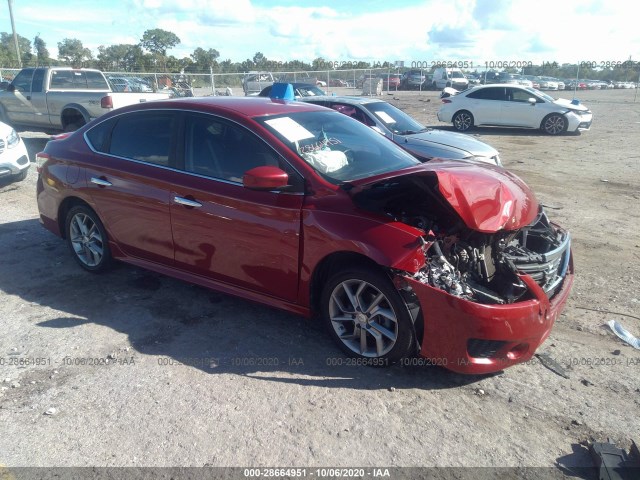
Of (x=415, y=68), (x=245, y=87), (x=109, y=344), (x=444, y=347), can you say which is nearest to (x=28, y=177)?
(x=109, y=344)

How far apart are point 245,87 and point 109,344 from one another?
25.3m

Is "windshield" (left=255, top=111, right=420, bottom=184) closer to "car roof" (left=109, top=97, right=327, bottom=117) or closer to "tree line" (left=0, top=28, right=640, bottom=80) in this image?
"car roof" (left=109, top=97, right=327, bottom=117)

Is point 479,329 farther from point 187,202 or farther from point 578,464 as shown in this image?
point 187,202

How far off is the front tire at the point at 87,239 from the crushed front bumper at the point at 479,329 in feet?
10.8

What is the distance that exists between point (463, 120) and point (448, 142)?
9.93 meters

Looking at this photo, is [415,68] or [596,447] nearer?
[596,447]

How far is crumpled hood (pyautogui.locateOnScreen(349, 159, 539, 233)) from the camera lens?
342 cm

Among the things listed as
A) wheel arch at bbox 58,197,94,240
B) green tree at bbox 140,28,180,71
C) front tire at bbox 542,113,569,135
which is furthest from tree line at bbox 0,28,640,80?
wheel arch at bbox 58,197,94,240

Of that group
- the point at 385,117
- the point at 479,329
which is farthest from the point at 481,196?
the point at 385,117

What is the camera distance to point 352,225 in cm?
359

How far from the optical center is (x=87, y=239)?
17.6 ft

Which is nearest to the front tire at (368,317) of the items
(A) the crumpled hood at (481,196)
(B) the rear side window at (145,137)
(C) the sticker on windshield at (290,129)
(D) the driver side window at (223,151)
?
(A) the crumpled hood at (481,196)

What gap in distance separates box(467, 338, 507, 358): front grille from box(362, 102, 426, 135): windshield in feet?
21.1

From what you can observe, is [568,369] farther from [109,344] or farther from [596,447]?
[109,344]
